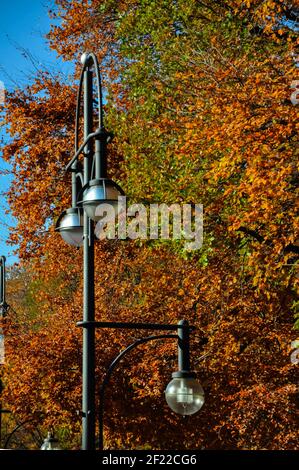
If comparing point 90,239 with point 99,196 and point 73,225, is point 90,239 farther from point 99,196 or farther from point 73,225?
point 99,196

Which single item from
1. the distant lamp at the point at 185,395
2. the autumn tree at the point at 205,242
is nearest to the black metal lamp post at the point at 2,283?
the autumn tree at the point at 205,242

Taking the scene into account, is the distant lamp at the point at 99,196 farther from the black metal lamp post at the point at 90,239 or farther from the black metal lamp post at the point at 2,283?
the black metal lamp post at the point at 2,283

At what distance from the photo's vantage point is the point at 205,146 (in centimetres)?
2075

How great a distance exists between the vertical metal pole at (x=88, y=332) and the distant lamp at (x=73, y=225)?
0.25 m

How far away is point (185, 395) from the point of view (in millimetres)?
9703

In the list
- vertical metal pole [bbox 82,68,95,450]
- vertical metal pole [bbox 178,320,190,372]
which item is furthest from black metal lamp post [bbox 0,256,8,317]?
vertical metal pole [bbox 178,320,190,372]

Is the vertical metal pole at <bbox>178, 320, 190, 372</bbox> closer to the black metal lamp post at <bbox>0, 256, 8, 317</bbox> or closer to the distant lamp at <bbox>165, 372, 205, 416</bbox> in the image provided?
the distant lamp at <bbox>165, 372, 205, 416</bbox>

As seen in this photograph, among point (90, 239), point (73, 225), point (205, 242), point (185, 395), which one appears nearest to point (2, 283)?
point (205, 242)

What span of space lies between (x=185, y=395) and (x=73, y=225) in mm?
2174
